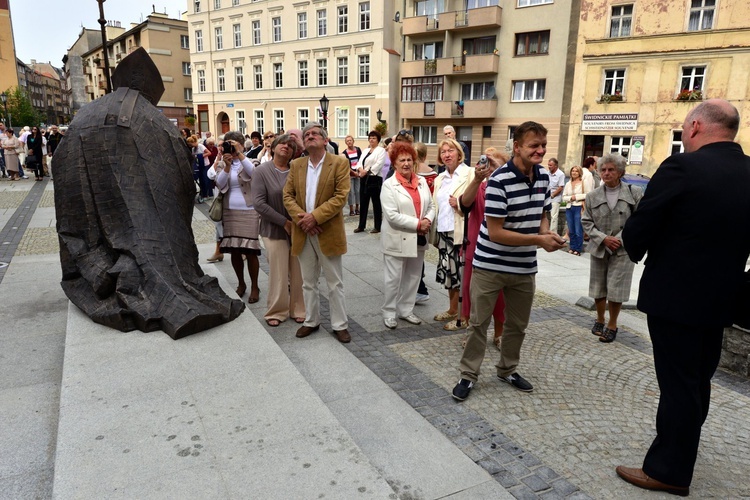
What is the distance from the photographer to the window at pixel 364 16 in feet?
105

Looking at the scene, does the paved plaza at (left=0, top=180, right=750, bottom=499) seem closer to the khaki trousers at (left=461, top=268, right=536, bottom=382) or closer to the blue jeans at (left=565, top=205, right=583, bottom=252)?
the khaki trousers at (left=461, top=268, right=536, bottom=382)

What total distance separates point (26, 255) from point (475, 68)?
25434mm

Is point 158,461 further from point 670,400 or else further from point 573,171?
point 573,171

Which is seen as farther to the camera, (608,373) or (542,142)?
(608,373)

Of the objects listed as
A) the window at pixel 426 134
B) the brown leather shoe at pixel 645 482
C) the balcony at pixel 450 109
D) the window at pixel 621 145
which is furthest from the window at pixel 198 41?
the brown leather shoe at pixel 645 482

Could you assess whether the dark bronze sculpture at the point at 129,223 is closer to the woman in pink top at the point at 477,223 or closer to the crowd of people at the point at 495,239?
the crowd of people at the point at 495,239

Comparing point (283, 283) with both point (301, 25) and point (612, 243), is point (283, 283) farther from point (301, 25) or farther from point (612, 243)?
point (301, 25)

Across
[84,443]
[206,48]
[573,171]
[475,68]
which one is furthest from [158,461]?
[206,48]

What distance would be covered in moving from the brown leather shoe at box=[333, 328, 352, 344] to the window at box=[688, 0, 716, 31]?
24743 millimetres

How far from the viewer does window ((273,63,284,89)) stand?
36.7 metres

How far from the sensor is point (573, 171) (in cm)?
979

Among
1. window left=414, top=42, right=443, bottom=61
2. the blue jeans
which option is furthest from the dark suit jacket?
window left=414, top=42, right=443, bottom=61

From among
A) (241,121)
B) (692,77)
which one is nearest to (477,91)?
(692,77)

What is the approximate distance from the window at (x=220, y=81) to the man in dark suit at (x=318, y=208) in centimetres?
3893
